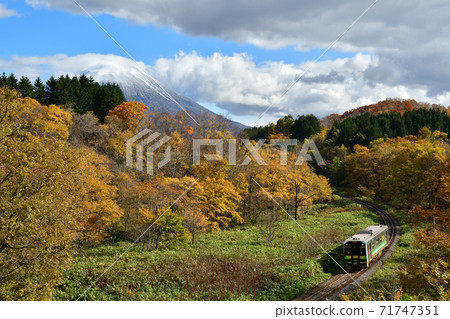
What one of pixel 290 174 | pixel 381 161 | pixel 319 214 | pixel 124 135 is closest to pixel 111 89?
pixel 124 135

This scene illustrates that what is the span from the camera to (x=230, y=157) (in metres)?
45.1

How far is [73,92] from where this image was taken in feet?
187

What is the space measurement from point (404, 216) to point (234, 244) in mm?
23692

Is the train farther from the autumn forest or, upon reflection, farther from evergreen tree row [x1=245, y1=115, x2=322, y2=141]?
evergreen tree row [x1=245, y1=115, x2=322, y2=141]

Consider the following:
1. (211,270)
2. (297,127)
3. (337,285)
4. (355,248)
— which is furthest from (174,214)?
(297,127)

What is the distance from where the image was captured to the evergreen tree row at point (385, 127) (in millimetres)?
79188

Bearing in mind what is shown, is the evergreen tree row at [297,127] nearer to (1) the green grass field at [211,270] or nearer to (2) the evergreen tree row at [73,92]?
(2) the evergreen tree row at [73,92]

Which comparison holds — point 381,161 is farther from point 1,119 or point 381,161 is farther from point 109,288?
point 1,119

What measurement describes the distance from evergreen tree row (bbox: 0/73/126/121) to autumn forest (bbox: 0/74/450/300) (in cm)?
27

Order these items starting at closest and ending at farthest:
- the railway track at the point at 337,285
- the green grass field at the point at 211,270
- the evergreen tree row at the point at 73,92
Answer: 1. the railway track at the point at 337,285
2. the green grass field at the point at 211,270
3. the evergreen tree row at the point at 73,92

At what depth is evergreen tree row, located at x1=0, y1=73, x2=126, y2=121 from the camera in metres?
51.5

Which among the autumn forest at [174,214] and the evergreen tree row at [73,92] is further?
the evergreen tree row at [73,92]

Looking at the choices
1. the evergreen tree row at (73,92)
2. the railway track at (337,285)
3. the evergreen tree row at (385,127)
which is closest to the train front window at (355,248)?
the railway track at (337,285)

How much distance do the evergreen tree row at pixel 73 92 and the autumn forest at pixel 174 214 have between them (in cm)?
27
